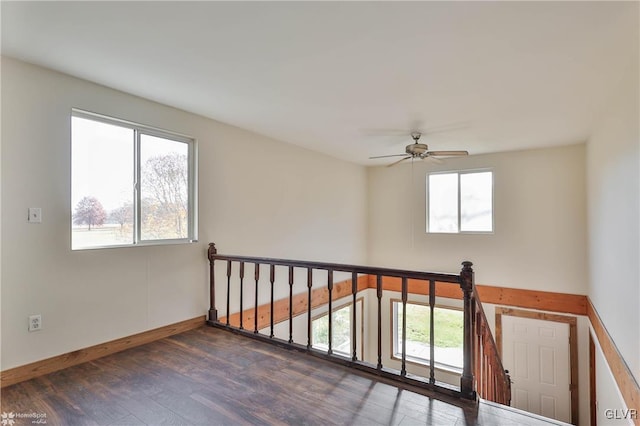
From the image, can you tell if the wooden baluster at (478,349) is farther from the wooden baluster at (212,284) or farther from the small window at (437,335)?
the small window at (437,335)

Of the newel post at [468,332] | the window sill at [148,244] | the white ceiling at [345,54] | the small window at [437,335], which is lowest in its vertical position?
the small window at [437,335]

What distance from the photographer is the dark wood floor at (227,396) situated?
77.5 inches

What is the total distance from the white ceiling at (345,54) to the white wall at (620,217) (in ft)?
0.95

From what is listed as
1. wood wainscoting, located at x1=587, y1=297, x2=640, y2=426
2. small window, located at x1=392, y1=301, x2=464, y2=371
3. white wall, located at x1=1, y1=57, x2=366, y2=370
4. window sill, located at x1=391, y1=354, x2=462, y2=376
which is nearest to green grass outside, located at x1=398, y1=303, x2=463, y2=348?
small window, located at x1=392, y1=301, x2=464, y2=371

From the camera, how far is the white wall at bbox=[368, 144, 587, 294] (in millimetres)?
4926

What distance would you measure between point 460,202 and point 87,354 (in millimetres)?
5694

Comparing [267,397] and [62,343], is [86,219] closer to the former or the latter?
[62,343]

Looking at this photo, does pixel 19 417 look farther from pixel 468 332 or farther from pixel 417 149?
pixel 417 149

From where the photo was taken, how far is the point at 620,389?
107 inches

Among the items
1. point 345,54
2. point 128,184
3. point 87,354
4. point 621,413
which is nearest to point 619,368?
point 621,413

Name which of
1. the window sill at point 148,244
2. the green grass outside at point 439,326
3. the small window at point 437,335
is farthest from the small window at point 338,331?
the window sill at point 148,244

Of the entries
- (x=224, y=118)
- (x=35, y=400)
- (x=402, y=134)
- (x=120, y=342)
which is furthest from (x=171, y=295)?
(x=402, y=134)

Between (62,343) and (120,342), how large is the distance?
Answer: 0.45 m

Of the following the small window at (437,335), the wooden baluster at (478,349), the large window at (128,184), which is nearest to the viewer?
the wooden baluster at (478,349)
